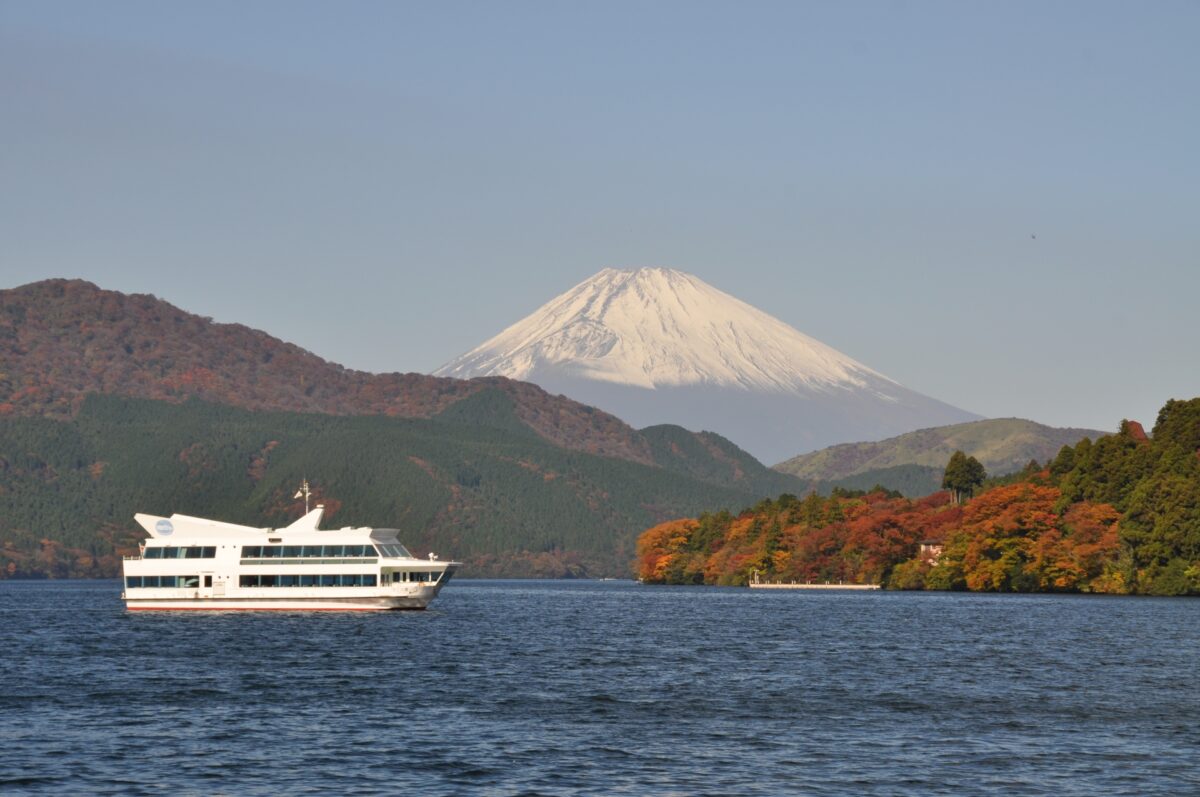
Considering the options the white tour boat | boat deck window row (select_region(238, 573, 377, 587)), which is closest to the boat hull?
the white tour boat

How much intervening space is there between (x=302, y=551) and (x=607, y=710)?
74.0m

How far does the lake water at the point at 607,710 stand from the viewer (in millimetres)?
50312

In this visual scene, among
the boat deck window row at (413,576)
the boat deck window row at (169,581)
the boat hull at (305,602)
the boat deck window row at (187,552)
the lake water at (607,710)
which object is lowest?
the lake water at (607,710)

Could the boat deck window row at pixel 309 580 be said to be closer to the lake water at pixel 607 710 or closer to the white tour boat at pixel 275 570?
the white tour boat at pixel 275 570

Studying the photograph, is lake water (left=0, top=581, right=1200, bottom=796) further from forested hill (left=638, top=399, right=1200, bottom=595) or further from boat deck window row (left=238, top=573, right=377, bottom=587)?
forested hill (left=638, top=399, right=1200, bottom=595)

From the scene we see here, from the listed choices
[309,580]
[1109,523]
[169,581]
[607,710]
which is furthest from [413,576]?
[1109,523]

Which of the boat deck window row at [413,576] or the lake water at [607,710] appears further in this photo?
the boat deck window row at [413,576]

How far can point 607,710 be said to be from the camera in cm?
6662

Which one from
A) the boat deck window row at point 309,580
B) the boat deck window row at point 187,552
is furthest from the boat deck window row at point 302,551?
the boat deck window row at point 187,552

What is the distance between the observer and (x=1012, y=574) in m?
192

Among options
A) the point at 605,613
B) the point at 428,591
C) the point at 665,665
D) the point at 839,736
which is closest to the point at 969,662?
the point at 665,665

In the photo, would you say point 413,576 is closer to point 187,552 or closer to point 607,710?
point 187,552

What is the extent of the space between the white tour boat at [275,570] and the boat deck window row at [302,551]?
78 mm

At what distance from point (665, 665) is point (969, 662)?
1541 cm
